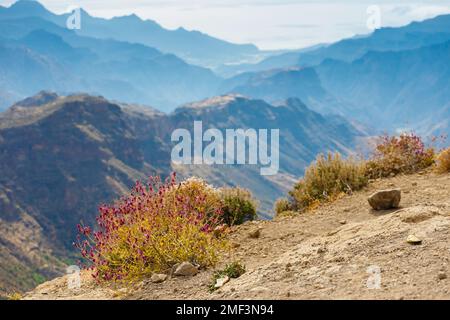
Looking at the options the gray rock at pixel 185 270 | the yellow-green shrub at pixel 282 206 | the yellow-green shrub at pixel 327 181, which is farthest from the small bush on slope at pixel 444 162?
the gray rock at pixel 185 270

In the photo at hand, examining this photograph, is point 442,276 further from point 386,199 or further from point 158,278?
point 386,199

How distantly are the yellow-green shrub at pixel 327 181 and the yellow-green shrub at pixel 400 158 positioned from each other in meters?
0.64

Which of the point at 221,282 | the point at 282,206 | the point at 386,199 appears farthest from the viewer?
the point at 282,206

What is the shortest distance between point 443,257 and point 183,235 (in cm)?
420

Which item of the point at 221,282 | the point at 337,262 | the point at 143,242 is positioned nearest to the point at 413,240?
the point at 337,262

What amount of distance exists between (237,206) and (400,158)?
503 cm

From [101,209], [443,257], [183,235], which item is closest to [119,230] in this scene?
[101,209]

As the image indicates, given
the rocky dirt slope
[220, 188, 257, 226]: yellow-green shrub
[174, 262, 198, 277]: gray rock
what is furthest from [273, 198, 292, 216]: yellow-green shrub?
[174, 262, 198, 277]: gray rock

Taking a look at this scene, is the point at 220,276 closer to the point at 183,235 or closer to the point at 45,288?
the point at 183,235

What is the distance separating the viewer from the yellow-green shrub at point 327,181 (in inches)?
562

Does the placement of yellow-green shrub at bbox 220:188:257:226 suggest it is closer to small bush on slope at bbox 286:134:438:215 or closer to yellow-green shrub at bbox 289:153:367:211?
small bush on slope at bbox 286:134:438:215

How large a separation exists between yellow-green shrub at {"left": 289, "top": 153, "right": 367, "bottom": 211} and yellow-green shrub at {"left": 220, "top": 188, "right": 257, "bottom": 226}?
1207 millimetres

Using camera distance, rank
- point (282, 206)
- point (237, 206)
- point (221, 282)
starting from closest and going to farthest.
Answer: point (221, 282)
point (237, 206)
point (282, 206)

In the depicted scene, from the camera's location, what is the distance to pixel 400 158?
51.2 ft
